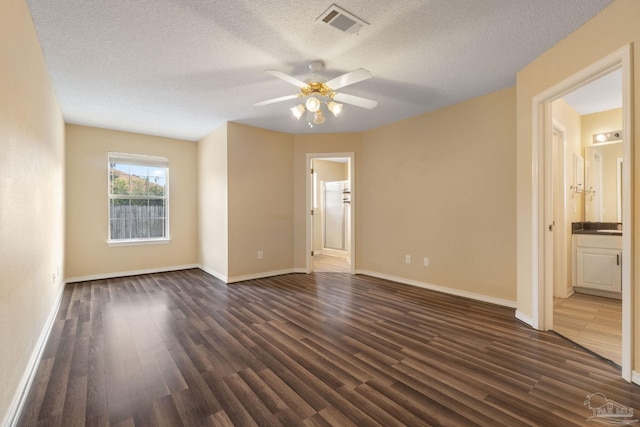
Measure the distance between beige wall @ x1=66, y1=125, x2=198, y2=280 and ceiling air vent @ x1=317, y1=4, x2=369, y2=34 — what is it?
4513 millimetres

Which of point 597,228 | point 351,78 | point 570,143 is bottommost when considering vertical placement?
point 597,228

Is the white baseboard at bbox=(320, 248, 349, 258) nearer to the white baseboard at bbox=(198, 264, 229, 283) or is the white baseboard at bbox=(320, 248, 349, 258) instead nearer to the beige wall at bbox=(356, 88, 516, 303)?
the beige wall at bbox=(356, 88, 516, 303)

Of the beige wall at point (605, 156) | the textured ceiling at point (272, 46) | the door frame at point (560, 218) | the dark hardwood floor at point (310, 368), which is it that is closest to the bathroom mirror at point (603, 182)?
the beige wall at point (605, 156)

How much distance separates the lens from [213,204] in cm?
505

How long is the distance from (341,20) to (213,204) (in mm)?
3828

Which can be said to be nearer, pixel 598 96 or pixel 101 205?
pixel 598 96

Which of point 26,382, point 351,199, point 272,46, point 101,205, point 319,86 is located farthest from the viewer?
point 351,199

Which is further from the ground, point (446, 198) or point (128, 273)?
point (446, 198)

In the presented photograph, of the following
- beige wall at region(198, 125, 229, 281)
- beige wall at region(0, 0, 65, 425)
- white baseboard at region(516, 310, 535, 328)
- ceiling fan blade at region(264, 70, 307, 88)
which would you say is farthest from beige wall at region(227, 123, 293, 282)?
white baseboard at region(516, 310, 535, 328)

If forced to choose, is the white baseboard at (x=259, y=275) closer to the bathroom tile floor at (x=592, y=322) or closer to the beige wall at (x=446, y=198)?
the beige wall at (x=446, y=198)

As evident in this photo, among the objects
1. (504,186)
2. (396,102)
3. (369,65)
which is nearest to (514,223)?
(504,186)

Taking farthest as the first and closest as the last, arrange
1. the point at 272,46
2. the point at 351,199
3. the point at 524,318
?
the point at 351,199 < the point at 524,318 < the point at 272,46

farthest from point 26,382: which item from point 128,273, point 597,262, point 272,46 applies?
point 597,262

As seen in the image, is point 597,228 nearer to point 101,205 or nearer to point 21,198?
point 21,198
